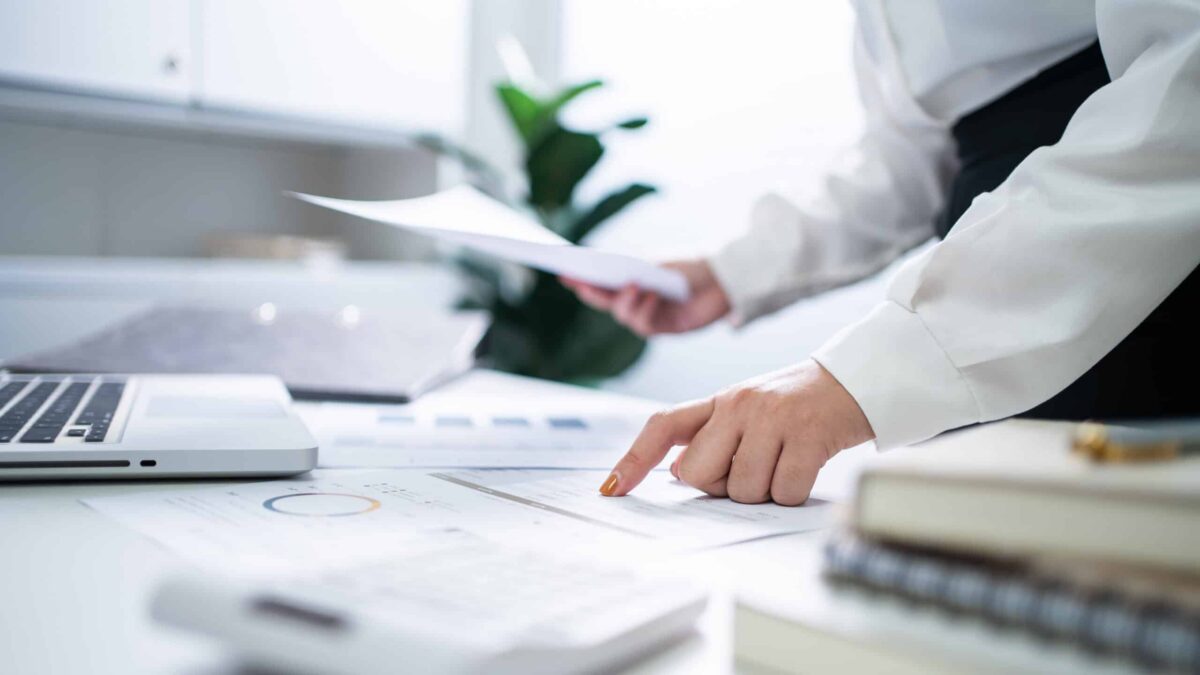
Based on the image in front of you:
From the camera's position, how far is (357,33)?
7.97 ft

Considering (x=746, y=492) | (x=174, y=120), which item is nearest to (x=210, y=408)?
(x=746, y=492)

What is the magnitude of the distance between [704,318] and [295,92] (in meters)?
1.49

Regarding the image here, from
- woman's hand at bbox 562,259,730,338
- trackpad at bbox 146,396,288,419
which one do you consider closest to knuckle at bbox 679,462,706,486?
trackpad at bbox 146,396,288,419

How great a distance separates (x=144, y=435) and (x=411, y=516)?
25 cm

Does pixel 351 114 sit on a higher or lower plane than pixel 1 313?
higher

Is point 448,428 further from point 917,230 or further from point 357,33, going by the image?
point 357,33

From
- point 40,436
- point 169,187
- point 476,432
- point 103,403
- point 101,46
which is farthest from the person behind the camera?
point 169,187

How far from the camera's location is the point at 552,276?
2299 millimetres

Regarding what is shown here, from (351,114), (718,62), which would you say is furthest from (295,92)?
(718,62)

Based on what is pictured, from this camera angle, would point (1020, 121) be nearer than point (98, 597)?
No

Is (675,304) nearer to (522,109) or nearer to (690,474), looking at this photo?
(690,474)

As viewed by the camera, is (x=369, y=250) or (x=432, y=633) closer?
(x=432, y=633)

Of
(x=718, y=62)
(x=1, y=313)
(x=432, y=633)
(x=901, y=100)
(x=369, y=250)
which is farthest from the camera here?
(x=369, y=250)

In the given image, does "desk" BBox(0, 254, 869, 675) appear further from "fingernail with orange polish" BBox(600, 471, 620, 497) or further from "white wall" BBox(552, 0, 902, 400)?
"white wall" BBox(552, 0, 902, 400)
